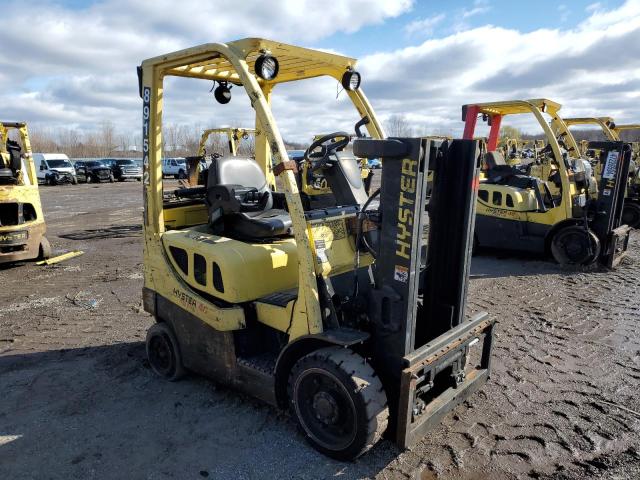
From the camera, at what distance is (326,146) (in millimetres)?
4102

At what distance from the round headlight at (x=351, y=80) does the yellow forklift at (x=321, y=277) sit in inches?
0.6

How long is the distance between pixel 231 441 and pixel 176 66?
2.87 meters

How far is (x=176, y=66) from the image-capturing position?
3822 millimetres

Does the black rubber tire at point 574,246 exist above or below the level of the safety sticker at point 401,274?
below

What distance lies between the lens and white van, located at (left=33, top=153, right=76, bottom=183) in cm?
3148

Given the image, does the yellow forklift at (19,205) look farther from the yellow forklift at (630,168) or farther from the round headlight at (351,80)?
the yellow forklift at (630,168)

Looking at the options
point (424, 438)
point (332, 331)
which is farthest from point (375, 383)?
point (424, 438)

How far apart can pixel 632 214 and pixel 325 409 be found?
43.9 ft

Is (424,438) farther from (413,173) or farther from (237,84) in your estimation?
(237,84)

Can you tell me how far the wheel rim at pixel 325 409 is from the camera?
9.91 ft

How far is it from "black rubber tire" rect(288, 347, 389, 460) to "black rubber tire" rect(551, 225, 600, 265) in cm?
680

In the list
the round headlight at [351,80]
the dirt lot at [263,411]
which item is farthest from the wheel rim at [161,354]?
the round headlight at [351,80]

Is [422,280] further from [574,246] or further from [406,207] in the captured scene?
[574,246]

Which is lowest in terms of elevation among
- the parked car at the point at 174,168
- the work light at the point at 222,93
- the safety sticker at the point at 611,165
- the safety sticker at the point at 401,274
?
the parked car at the point at 174,168
